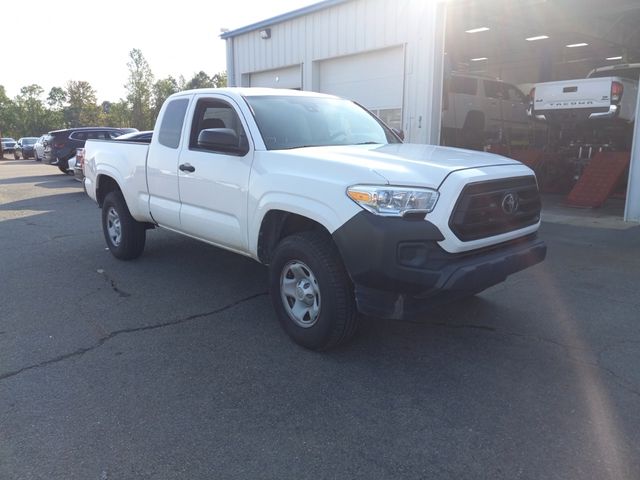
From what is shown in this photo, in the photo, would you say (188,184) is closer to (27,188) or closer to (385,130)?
(385,130)

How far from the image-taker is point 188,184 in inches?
198

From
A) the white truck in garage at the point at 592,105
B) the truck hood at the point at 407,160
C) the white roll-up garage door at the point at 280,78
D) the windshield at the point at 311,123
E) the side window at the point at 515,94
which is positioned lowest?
the truck hood at the point at 407,160

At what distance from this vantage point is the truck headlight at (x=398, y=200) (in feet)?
10.9

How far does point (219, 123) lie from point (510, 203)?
2.79 metres

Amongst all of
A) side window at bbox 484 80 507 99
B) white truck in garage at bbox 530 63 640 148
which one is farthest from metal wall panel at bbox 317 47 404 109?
side window at bbox 484 80 507 99

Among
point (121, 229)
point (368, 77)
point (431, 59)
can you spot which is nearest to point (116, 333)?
point (121, 229)

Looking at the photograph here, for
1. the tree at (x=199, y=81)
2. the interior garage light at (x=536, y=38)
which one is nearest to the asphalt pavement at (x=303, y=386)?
the interior garage light at (x=536, y=38)

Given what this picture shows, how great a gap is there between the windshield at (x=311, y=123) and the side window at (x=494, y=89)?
34.4 ft

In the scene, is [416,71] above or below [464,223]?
above

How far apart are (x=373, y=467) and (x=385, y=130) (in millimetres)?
3618

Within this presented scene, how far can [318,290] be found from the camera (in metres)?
3.73

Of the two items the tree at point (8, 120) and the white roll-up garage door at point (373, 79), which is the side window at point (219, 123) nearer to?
the white roll-up garage door at point (373, 79)

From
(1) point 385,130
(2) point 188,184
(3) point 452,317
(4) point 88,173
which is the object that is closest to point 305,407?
(3) point 452,317

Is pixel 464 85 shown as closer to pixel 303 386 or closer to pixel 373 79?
pixel 373 79
